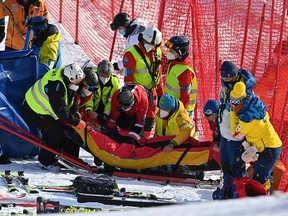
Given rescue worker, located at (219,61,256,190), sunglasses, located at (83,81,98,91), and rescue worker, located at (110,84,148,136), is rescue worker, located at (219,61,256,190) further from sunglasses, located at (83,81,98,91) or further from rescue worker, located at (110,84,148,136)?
sunglasses, located at (83,81,98,91)

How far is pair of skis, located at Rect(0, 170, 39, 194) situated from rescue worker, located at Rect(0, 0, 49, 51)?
3.38 m

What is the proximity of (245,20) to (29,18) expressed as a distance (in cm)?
290

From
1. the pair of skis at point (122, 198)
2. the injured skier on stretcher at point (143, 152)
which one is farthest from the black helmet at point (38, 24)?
the pair of skis at point (122, 198)

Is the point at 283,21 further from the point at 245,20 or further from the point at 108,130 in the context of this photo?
the point at 108,130

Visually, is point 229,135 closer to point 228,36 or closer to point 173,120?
→ point 173,120

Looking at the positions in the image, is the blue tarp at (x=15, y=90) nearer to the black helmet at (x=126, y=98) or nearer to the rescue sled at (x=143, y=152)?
the rescue sled at (x=143, y=152)

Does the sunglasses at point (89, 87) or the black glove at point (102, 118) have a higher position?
the sunglasses at point (89, 87)

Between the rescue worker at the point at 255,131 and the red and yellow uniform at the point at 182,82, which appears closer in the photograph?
the rescue worker at the point at 255,131

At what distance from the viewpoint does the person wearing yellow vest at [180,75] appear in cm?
1016

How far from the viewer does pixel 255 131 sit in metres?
8.24

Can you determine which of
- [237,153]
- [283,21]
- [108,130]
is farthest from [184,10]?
[237,153]

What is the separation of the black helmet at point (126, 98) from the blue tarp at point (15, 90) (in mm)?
1077

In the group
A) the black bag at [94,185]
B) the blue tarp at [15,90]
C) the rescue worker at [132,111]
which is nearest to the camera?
the black bag at [94,185]

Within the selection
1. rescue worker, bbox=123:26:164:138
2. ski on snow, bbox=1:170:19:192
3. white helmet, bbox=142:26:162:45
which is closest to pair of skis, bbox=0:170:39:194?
ski on snow, bbox=1:170:19:192
